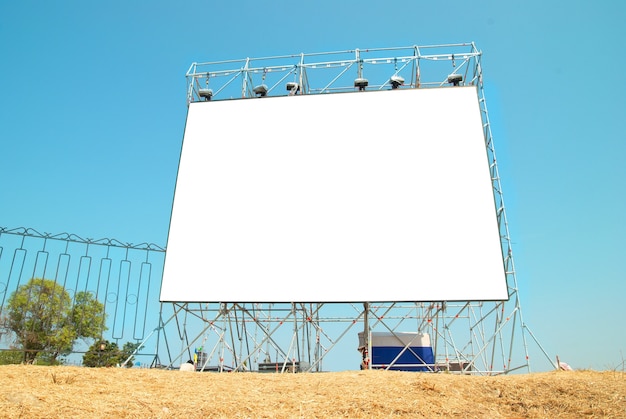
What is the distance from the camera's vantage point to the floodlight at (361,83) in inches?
647

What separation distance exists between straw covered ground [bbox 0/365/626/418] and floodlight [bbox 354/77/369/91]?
10459 millimetres

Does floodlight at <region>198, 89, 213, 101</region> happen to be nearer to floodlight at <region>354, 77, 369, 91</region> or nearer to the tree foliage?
floodlight at <region>354, 77, 369, 91</region>

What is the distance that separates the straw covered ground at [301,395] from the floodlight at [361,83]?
10459mm

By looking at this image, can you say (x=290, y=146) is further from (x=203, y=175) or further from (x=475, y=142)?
(x=475, y=142)

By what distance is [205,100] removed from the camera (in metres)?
17.3

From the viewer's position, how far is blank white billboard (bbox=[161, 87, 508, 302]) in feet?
45.2

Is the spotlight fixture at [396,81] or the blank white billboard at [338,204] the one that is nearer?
the blank white billboard at [338,204]

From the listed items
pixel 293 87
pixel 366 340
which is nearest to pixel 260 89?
pixel 293 87

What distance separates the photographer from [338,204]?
48.1 feet

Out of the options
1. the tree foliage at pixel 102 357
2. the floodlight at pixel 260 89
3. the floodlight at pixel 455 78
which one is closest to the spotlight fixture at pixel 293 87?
the floodlight at pixel 260 89

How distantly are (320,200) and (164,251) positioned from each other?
17.0 ft

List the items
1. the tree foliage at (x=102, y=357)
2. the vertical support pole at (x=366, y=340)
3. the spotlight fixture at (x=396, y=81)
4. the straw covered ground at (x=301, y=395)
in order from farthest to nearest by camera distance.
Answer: the spotlight fixture at (x=396, y=81)
the vertical support pole at (x=366, y=340)
the tree foliage at (x=102, y=357)
the straw covered ground at (x=301, y=395)

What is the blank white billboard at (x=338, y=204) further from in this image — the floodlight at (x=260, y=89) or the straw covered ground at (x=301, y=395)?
the straw covered ground at (x=301, y=395)

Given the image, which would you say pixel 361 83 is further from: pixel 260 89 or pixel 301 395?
pixel 301 395
